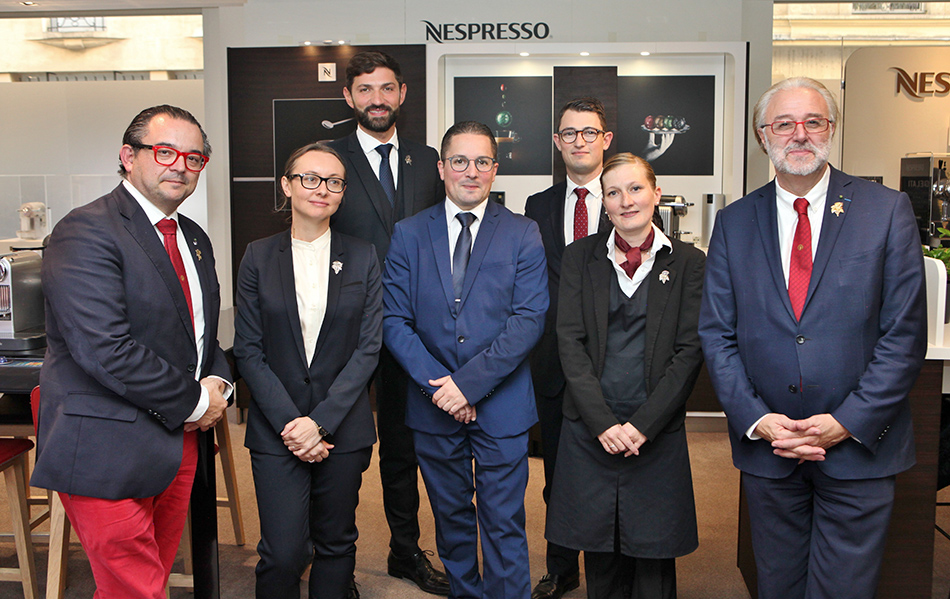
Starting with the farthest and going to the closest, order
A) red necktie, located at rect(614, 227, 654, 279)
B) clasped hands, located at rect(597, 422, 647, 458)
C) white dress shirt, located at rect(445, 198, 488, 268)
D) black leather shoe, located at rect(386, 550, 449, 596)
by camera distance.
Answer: black leather shoe, located at rect(386, 550, 449, 596), white dress shirt, located at rect(445, 198, 488, 268), red necktie, located at rect(614, 227, 654, 279), clasped hands, located at rect(597, 422, 647, 458)

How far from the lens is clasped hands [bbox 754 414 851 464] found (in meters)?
2.05

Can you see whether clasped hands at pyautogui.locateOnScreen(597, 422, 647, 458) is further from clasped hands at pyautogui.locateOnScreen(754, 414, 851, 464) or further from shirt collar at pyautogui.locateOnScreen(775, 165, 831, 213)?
shirt collar at pyautogui.locateOnScreen(775, 165, 831, 213)

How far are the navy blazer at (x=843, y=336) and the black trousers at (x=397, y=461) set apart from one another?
4.38 ft

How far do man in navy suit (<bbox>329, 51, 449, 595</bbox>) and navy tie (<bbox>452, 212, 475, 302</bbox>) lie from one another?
0.44 metres

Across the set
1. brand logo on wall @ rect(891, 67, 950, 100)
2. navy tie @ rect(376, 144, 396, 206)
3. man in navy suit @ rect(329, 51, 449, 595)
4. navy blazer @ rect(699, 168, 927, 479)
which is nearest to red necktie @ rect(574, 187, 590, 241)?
man in navy suit @ rect(329, 51, 449, 595)

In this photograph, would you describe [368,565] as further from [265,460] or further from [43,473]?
[43,473]

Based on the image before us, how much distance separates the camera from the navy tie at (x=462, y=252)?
266 centimetres

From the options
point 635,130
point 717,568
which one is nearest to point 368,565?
point 717,568

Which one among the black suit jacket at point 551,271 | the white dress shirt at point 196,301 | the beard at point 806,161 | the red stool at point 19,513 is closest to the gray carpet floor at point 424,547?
the red stool at point 19,513

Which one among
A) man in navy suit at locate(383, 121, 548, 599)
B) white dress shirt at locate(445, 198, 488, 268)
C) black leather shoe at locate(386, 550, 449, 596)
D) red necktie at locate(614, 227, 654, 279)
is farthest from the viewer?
black leather shoe at locate(386, 550, 449, 596)

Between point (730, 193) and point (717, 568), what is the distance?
302 cm

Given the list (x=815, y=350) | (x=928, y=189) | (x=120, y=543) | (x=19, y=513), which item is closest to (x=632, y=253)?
(x=815, y=350)

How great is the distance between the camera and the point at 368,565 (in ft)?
10.9

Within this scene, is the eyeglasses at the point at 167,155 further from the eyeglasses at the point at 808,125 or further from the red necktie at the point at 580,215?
the eyeglasses at the point at 808,125
